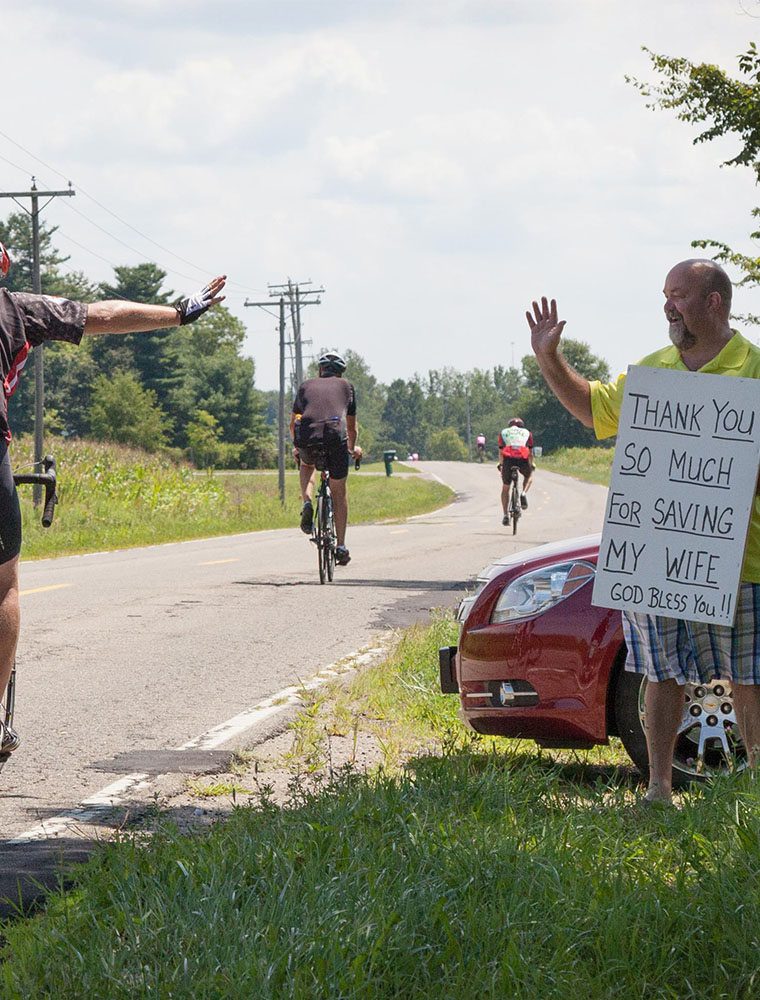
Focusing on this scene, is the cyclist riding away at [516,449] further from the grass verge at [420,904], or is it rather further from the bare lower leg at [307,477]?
the grass verge at [420,904]

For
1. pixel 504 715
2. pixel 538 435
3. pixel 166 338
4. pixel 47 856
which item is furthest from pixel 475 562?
pixel 538 435

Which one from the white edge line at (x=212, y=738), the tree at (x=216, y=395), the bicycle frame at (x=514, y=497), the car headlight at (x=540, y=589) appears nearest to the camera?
the white edge line at (x=212, y=738)

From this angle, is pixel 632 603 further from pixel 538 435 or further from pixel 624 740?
pixel 538 435

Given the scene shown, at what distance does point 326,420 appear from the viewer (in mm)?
13148

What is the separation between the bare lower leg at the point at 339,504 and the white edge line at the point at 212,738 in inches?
140

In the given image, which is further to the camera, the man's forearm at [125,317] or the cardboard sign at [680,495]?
the man's forearm at [125,317]

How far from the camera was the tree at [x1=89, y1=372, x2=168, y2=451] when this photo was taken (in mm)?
87312

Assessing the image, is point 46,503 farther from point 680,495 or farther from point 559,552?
point 680,495

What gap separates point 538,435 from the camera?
141625 millimetres

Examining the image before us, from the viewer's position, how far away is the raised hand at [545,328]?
4797mm

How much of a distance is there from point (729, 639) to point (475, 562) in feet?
46.8

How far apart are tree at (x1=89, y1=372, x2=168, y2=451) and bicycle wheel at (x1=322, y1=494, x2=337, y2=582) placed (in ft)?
244

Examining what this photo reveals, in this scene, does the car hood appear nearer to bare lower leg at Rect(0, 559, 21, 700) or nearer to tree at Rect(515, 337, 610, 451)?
bare lower leg at Rect(0, 559, 21, 700)

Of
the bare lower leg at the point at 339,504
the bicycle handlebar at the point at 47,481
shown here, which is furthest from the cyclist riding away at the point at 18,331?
the bare lower leg at the point at 339,504
